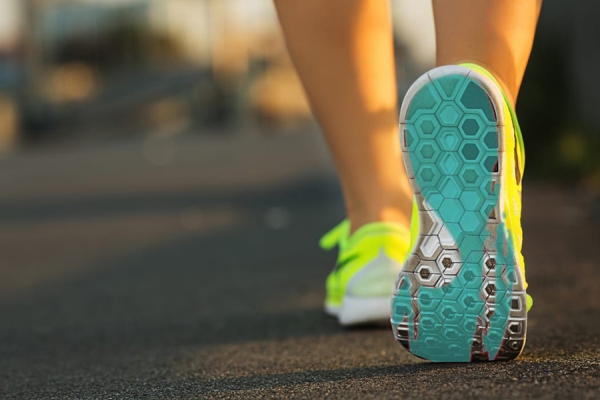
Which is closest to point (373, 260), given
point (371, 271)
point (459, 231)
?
point (371, 271)

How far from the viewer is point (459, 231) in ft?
3.52

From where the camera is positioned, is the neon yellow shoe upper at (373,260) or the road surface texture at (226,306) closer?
the road surface texture at (226,306)

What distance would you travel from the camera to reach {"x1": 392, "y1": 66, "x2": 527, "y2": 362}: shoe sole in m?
1.06

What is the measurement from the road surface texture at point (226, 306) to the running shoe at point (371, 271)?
3 cm

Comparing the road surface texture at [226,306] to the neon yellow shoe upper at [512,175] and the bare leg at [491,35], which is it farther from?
the bare leg at [491,35]

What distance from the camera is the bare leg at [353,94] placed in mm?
1522

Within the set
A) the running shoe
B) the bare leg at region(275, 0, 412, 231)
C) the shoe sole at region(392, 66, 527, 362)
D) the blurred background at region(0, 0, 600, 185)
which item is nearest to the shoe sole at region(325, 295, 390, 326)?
the running shoe

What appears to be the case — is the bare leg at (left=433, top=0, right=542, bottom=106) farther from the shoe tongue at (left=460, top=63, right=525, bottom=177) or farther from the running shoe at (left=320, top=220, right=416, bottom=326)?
the running shoe at (left=320, top=220, right=416, bottom=326)

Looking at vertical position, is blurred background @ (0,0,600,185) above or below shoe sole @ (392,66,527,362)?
below

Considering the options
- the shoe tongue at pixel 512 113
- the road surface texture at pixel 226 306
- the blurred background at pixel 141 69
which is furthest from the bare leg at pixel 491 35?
the blurred background at pixel 141 69

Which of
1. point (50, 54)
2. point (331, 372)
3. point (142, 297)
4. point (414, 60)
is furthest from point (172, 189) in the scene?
point (50, 54)

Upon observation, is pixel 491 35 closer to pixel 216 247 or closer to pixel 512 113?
pixel 512 113

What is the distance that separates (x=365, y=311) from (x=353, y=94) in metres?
0.35

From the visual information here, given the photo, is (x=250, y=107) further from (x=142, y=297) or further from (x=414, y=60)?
(x=142, y=297)
